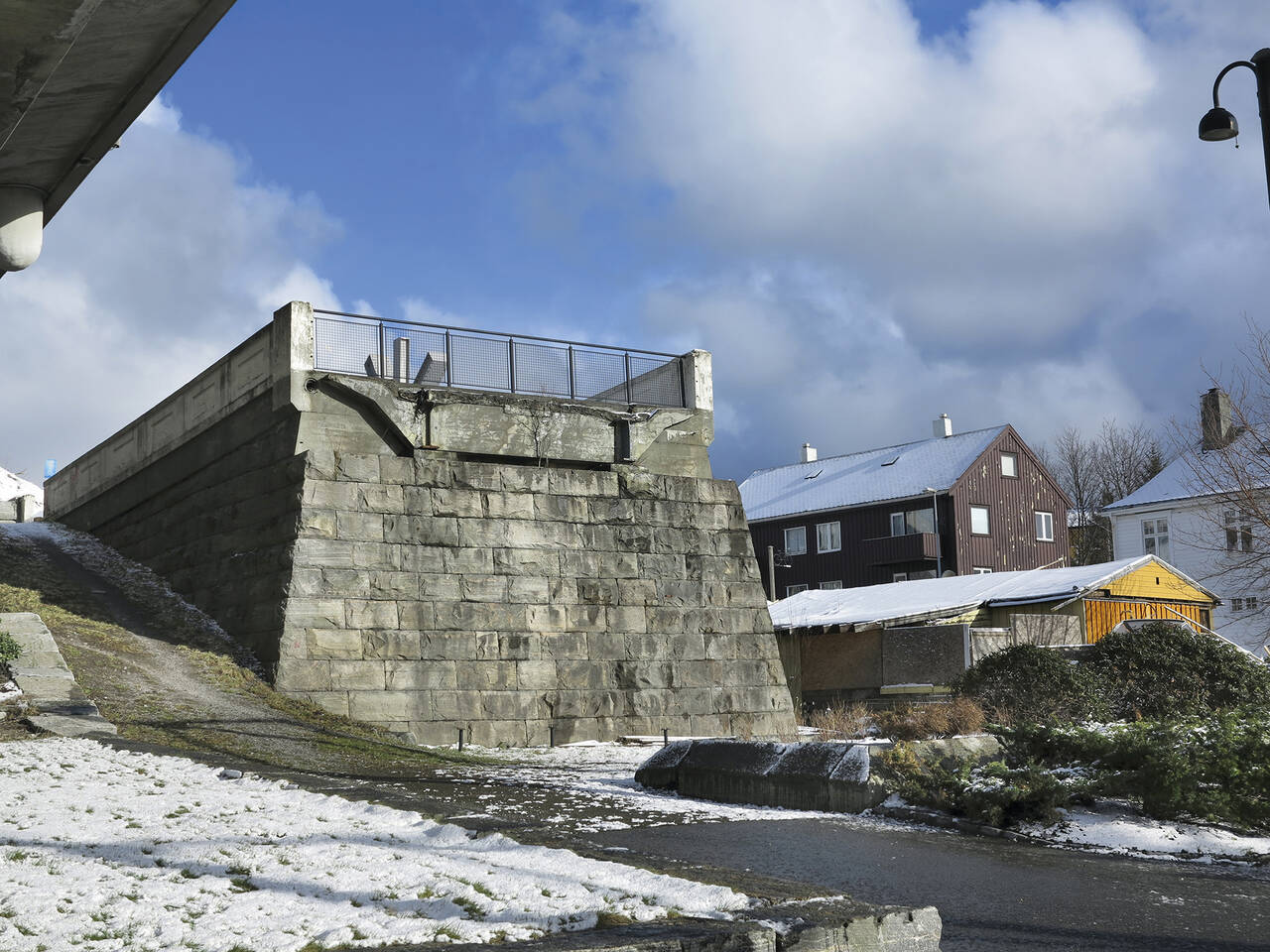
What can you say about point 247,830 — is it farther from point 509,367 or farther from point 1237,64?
point 509,367

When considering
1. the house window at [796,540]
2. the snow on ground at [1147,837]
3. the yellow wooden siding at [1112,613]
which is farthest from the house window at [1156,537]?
the snow on ground at [1147,837]

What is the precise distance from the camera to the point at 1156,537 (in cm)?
4559

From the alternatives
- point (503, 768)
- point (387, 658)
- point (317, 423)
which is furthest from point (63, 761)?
point (317, 423)

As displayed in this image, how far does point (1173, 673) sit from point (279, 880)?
17448 millimetres

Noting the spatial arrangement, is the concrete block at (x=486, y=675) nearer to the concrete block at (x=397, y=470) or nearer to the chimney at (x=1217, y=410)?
the concrete block at (x=397, y=470)

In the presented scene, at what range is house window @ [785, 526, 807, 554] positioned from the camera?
171 ft

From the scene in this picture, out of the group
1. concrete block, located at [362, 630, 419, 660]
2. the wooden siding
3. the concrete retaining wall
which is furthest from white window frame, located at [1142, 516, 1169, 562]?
concrete block, located at [362, 630, 419, 660]

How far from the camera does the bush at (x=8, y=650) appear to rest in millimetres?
14016

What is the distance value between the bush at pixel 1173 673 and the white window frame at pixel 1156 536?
2633 centimetres

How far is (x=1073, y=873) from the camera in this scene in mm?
7793

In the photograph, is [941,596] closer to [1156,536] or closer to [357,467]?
[357,467]

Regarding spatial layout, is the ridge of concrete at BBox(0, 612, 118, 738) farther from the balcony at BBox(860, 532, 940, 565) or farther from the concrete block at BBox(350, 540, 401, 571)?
the balcony at BBox(860, 532, 940, 565)

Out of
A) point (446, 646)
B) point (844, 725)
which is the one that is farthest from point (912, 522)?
point (446, 646)

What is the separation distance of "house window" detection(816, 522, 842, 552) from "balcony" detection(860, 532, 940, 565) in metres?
1.40
